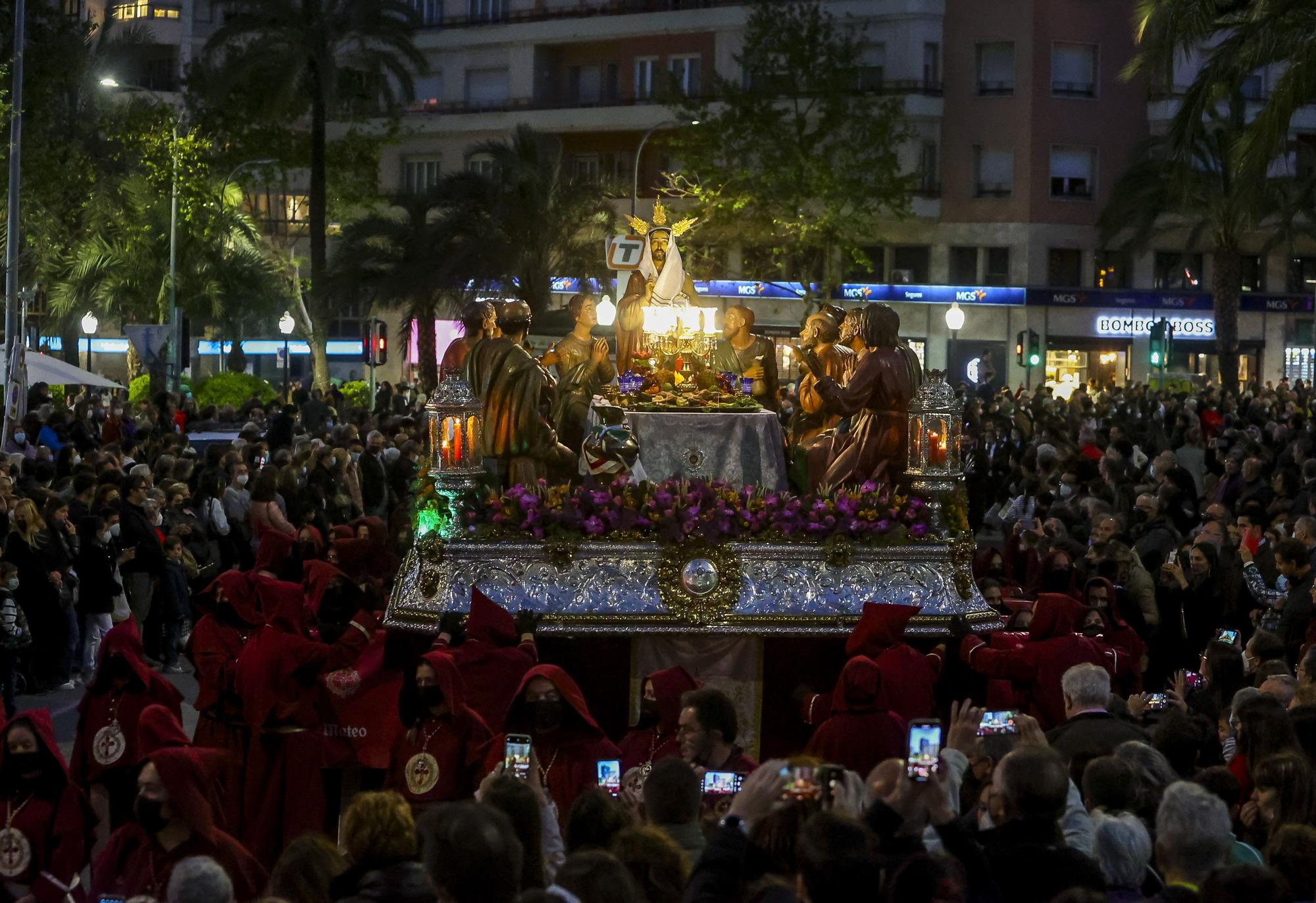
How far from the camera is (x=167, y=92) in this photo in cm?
6147

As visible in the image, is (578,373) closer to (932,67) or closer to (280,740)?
(280,740)

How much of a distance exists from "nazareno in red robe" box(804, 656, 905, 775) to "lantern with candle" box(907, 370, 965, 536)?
322 cm

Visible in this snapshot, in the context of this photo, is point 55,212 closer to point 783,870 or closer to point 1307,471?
point 1307,471

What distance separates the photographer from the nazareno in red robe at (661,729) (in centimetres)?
842

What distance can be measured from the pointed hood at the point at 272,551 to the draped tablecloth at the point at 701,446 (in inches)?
115

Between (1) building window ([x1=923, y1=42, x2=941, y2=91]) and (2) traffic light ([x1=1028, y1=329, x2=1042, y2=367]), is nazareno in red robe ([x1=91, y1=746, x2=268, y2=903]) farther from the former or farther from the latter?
(1) building window ([x1=923, y1=42, x2=941, y2=91])

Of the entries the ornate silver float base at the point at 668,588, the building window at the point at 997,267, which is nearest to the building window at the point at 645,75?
the building window at the point at 997,267

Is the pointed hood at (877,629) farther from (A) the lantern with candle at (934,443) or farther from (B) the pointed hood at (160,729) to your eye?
(B) the pointed hood at (160,729)

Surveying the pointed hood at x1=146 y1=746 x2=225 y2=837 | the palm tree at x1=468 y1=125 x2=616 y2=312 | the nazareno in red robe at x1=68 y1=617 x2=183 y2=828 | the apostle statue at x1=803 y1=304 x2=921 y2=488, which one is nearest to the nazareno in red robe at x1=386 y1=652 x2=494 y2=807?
the nazareno in red robe at x1=68 y1=617 x2=183 y2=828

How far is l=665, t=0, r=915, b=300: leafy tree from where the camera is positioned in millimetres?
44844

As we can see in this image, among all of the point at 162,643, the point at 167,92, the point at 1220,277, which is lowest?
the point at 162,643

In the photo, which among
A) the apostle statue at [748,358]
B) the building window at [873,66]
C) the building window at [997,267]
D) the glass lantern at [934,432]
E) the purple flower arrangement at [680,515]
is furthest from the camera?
the building window at [997,267]

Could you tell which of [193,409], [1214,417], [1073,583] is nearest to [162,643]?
[1073,583]

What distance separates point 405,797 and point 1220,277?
40.6m
